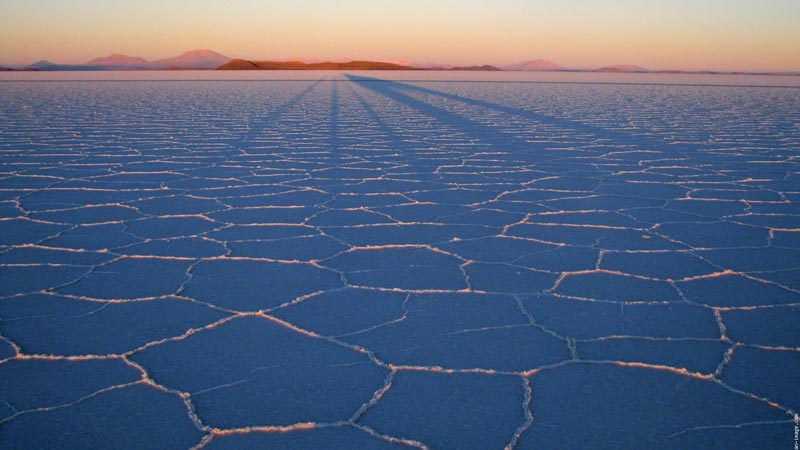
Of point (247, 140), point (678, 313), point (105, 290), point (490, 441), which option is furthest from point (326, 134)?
point (490, 441)

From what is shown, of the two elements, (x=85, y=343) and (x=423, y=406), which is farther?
(x=85, y=343)

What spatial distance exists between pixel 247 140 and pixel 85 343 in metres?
4.00

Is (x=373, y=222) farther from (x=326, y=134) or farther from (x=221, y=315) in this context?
(x=326, y=134)

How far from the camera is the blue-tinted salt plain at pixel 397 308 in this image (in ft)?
3.67

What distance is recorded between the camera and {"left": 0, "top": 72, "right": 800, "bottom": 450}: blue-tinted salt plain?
1118mm

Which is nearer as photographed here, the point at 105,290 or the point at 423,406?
the point at 423,406

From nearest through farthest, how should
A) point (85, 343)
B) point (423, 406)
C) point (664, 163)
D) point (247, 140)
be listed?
1. point (423, 406)
2. point (85, 343)
3. point (664, 163)
4. point (247, 140)

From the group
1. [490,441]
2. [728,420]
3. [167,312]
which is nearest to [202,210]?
[167,312]

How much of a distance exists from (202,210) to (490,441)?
6.56ft

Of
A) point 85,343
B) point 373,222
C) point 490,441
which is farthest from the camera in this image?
point 373,222

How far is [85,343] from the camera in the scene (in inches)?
55.1

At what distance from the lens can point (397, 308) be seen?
1.62 meters

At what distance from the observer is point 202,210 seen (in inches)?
105

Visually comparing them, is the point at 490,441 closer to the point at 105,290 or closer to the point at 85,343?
the point at 85,343
